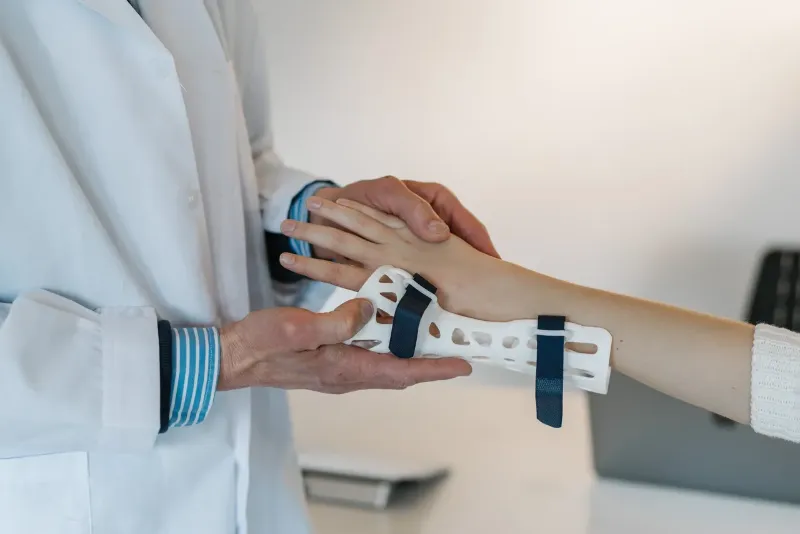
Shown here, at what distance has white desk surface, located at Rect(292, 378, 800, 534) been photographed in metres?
1.00

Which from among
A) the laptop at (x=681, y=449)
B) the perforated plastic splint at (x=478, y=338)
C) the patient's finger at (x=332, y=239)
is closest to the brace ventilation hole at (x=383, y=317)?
the perforated plastic splint at (x=478, y=338)

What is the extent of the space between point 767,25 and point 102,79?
1.10 m

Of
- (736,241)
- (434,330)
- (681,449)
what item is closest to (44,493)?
(434,330)

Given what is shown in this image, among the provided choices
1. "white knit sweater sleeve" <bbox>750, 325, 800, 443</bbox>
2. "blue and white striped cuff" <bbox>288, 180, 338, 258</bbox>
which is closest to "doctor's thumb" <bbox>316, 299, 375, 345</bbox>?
"blue and white striped cuff" <bbox>288, 180, 338, 258</bbox>

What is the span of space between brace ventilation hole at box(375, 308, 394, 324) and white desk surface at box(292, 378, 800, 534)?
0.43 m

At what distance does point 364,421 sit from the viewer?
4.41ft

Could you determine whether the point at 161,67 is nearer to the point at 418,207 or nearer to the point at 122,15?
the point at 122,15

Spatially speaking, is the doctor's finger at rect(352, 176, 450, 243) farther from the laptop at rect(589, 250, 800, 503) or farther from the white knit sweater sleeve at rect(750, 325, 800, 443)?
the laptop at rect(589, 250, 800, 503)

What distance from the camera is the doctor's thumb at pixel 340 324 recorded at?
0.60m

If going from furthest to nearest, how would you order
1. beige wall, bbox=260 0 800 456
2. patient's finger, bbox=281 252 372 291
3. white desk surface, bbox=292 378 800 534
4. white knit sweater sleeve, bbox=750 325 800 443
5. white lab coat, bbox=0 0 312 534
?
beige wall, bbox=260 0 800 456
white desk surface, bbox=292 378 800 534
patient's finger, bbox=281 252 372 291
white knit sweater sleeve, bbox=750 325 800 443
white lab coat, bbox=0 0 312 534

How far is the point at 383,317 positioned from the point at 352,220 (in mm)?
144

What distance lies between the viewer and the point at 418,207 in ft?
2.52

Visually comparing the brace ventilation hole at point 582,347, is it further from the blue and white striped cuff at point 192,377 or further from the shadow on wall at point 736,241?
the shadow on wall at point 736,241

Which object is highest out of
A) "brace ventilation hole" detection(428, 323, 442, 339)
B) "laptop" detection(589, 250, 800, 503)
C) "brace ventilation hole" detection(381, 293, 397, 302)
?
"brace ventilation hole" detection(381, 293, 397, 302)
